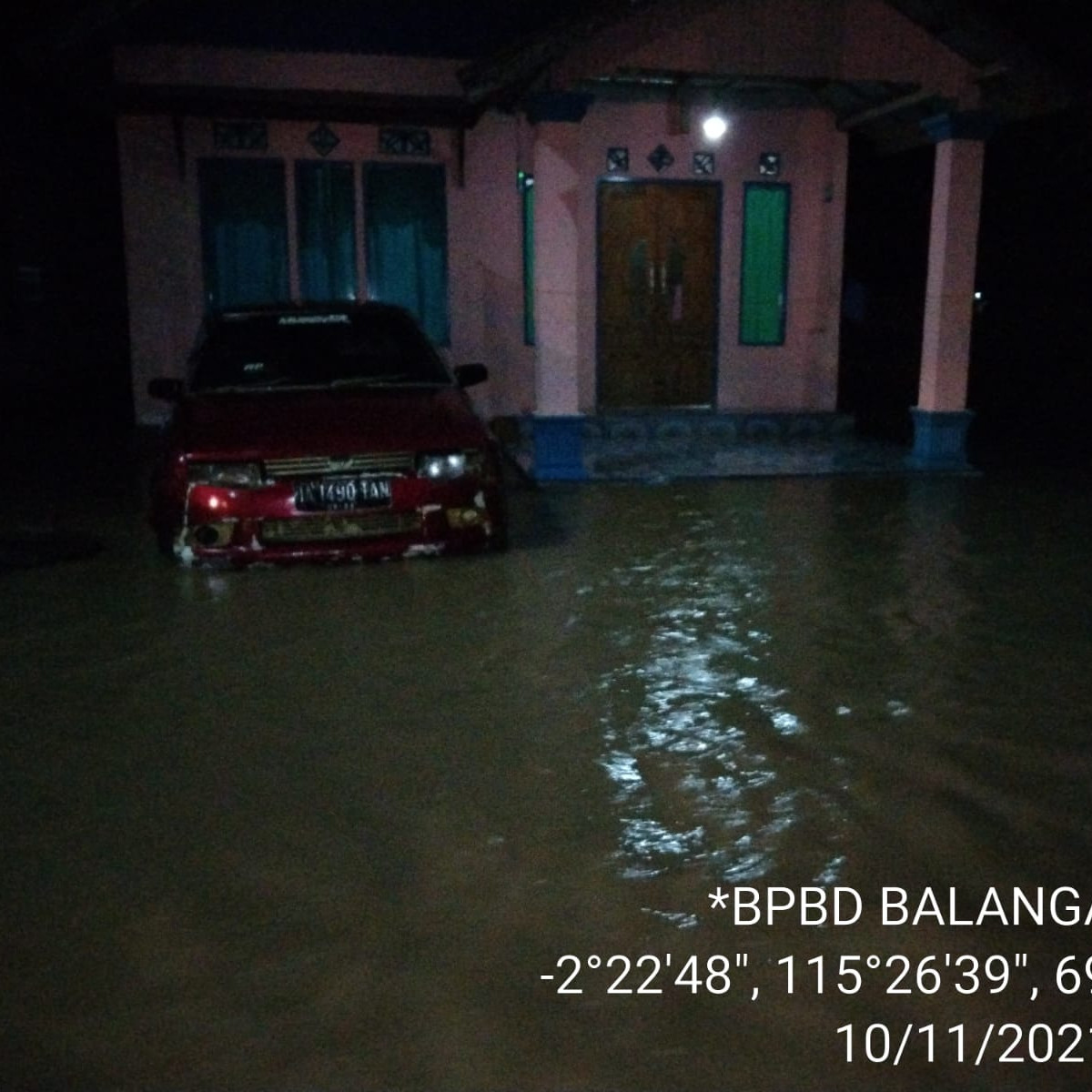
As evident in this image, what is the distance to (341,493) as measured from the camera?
21.9 feet

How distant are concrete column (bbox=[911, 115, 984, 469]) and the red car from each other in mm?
5653

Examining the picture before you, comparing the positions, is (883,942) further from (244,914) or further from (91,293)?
(91,293)

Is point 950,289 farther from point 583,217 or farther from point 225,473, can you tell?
point 225,473

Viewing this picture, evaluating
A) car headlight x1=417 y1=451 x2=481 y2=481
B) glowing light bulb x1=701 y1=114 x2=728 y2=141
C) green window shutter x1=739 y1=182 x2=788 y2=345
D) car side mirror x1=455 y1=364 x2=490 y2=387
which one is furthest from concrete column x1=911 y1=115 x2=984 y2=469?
car headlight x1=417 y1=451 x2=481 y2=481

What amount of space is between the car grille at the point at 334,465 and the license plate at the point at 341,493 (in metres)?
0.05

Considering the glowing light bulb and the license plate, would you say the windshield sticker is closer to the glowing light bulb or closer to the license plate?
the license plate

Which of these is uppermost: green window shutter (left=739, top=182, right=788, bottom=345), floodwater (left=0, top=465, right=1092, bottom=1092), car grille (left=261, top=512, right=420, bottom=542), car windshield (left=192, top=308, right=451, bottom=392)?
green window shutter (left=739, top=182, right=788, bottom=345)

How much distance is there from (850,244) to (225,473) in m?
12.8

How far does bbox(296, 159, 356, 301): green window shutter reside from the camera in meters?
12.8

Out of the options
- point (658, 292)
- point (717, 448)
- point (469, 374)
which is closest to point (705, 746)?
point (469, 374)

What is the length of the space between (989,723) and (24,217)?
13.8 meters

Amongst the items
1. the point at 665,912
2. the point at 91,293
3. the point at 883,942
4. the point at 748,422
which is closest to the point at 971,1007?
the point at 883,942

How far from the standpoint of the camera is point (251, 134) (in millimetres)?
12547

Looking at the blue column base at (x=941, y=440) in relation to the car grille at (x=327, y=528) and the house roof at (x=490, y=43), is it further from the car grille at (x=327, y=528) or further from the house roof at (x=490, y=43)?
the car grille at (x=327, y=528)
